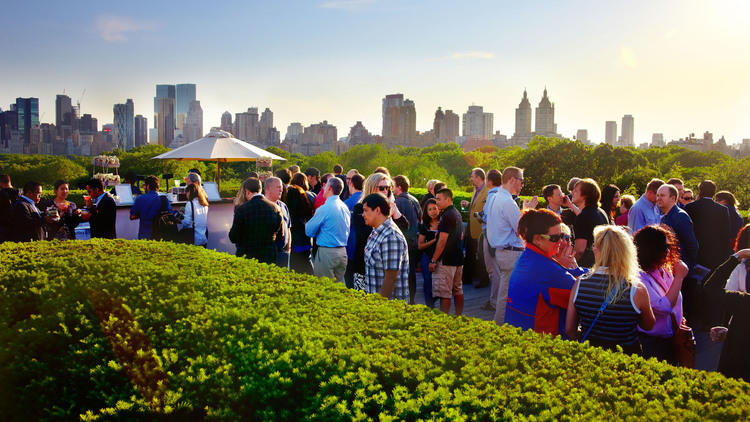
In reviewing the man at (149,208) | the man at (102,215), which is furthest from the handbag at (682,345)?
the man at (102,215)

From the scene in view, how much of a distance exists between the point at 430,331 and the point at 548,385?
2.86ft

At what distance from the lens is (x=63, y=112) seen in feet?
518

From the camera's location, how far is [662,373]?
98.7 inches

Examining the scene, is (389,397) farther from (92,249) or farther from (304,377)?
(92,249)

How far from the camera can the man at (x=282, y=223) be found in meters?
6.84

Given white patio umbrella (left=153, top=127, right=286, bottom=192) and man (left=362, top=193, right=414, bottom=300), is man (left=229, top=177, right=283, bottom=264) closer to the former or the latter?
man (left=362, top=193, right=414, bottom=300)

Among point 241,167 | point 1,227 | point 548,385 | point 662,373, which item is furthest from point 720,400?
point 241,167

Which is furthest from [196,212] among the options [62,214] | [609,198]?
[609,198]

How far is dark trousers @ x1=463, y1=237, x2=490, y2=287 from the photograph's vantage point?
970 centimetres

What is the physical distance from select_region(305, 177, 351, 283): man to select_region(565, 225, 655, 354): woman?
3315 millimetres

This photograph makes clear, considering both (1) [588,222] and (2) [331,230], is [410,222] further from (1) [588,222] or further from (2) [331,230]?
(1) [588,222]

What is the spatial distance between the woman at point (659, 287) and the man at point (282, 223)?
443 cm

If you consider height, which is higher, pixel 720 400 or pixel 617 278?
pixel 617 278

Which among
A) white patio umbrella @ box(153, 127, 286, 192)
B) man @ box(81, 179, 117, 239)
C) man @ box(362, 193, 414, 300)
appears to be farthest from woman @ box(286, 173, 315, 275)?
white patio umbrella @ box(153, 127, 286, 192)
